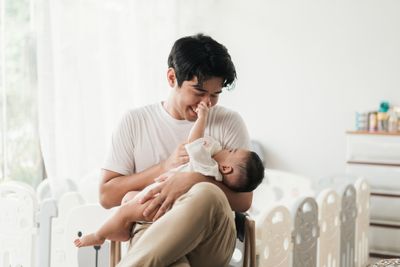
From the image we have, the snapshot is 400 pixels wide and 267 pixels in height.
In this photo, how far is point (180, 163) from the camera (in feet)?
5.70

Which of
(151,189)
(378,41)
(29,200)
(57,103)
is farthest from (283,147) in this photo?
(151,189)

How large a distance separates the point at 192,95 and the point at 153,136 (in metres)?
0.17

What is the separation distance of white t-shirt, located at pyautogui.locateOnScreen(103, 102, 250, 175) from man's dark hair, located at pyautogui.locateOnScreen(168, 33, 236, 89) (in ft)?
0.42

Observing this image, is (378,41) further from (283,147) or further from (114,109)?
(114,109)

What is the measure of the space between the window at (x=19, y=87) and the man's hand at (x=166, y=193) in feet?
4.83

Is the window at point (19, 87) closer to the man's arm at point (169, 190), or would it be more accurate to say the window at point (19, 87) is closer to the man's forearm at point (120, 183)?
the man's forearm at point (120, 183)

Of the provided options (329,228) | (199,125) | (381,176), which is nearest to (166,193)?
(199,125)

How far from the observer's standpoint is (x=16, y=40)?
305 cm

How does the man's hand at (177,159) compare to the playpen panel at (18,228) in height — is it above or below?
above

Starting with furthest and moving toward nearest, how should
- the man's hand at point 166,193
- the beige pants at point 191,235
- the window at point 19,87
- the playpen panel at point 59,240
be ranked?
the window at point 19,87
the playpen panel at point 59,240
the man's hand at point 166,193
the beige pants at point 191,235

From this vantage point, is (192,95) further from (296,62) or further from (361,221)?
(296,62)

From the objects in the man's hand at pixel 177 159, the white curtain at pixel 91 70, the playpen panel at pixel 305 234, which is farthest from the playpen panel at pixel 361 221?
the man's hand at pixel 177 159

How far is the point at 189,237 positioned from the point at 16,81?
1.87 m

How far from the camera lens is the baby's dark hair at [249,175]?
1764 millimetres
